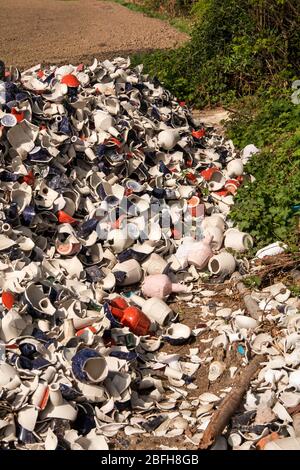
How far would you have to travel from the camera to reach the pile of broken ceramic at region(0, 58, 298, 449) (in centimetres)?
365

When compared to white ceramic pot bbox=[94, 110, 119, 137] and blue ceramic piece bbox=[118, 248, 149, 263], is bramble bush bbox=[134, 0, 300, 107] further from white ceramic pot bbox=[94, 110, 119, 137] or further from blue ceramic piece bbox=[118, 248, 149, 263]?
blue ceramic piece bbox=[118, 248, 149, 263]

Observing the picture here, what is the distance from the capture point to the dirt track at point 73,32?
13023 millimetres

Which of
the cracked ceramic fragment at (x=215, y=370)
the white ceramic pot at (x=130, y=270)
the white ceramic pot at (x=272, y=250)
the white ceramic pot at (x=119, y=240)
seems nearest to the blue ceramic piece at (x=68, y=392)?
the cracked ceramic fragment at (x=215, y=370)

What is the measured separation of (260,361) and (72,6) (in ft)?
53.1

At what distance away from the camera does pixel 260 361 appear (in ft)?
13.3

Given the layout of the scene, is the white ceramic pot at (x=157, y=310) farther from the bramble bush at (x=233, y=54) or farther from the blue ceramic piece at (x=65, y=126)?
the bramble bush at (x=233, y=54)

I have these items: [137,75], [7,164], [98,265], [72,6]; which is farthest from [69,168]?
[72,6]

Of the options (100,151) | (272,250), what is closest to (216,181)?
(100,151)

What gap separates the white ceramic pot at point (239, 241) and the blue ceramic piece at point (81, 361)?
1961 millimetres

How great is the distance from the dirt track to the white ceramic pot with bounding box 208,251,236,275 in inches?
318

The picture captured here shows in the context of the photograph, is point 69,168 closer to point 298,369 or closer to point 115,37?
point 298,369

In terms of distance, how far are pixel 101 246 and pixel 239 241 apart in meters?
1.15

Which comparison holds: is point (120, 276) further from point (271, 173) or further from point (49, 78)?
point (49, 78)

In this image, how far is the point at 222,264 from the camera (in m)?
5.08
